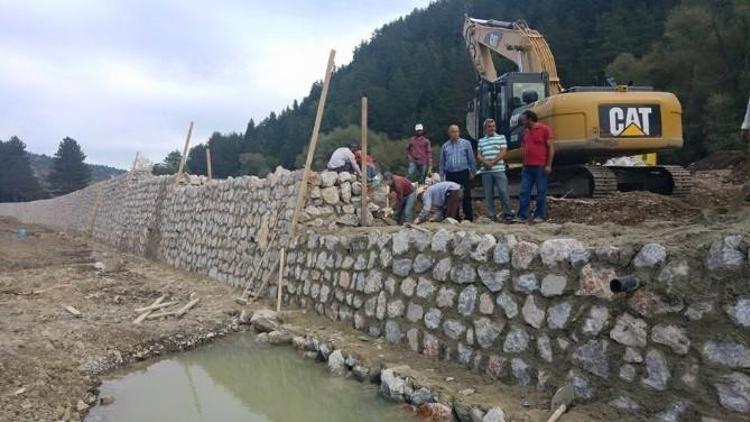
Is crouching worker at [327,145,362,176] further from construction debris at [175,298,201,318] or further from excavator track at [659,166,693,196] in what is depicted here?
excavator track at [659,166,693,196]

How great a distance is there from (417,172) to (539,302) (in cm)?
750

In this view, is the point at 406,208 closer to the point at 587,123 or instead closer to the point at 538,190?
the point at 538,190

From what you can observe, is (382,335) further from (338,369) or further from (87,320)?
(87,320)

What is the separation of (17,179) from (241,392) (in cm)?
7141

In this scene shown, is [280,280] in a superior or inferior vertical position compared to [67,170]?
inferior

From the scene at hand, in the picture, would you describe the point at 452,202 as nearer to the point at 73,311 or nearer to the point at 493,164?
the point at 493,164

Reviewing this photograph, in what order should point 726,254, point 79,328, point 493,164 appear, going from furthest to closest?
point 493,164 → point 79,328 → point 726,254

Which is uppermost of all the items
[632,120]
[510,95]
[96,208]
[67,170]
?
[67,170]

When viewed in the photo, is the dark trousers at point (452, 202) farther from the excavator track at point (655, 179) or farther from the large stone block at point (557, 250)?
the excavator track at point (655, 179)

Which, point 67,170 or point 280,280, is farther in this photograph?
point 67,170

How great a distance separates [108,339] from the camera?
6.51 meters

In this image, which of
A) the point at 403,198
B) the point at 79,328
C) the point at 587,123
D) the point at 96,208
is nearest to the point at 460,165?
the point at 403,198

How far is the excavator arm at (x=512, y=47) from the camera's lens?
12398mm

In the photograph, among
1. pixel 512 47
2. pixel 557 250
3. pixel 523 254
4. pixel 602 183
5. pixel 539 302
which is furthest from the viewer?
pixel 512 47
